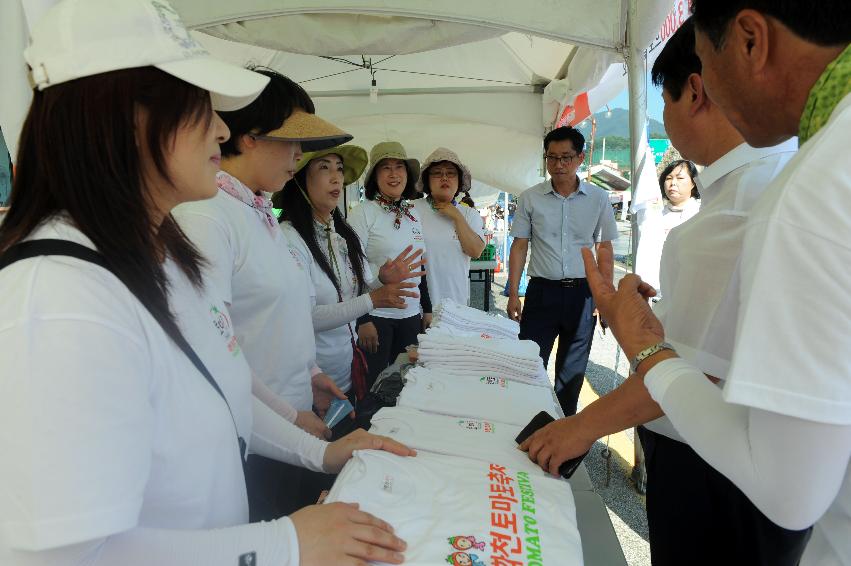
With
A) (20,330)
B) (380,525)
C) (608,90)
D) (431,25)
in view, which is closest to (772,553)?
(380,525)

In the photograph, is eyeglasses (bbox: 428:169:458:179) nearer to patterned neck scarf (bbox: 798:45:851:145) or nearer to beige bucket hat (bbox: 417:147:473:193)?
beige bucket hat (bbox: 417:147:473:193)

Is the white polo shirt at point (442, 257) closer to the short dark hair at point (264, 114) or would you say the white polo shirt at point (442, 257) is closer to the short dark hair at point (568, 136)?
the short dark hair at point (568, 136)

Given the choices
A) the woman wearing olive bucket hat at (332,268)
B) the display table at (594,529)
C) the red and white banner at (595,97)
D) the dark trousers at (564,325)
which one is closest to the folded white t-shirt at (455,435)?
the display table at (594,529)

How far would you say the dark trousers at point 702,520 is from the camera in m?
1.20

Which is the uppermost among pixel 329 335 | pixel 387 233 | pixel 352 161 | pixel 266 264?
pixel 352 161

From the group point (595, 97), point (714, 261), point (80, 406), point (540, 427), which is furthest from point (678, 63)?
point (595, 97)

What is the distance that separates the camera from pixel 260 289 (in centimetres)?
147

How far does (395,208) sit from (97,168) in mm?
2740

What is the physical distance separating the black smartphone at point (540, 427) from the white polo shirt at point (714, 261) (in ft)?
1.08

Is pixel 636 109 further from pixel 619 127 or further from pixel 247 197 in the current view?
pixel 619 127

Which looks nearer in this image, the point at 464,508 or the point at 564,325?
the point at 464,508

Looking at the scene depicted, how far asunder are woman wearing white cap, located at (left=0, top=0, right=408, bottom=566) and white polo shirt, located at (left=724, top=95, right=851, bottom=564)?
573 mm

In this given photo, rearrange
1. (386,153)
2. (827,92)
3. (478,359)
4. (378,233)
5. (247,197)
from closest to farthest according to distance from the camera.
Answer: (827,92) < (247,197) < (478,359) < (378,233) < (386,153)

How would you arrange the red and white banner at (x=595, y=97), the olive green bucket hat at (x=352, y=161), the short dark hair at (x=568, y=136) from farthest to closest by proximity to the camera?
the red and white banner at (x=595, y=97) → the short dark hair at (x=568, y=136) → the olive green bucket hat at (x=352, y=161)
